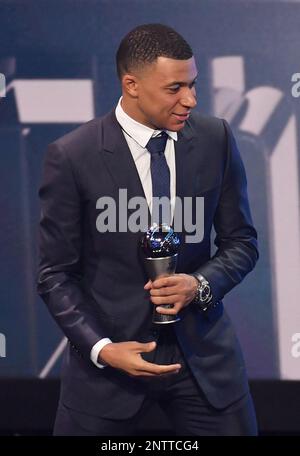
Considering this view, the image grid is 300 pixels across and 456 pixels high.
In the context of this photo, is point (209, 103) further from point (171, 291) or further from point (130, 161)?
point (171, 291)

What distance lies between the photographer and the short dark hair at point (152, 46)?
2.29 meters

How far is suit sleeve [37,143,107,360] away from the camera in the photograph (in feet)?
7.59

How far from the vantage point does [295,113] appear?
12.6ft

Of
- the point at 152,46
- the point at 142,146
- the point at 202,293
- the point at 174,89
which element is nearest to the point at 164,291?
the point at 202,293

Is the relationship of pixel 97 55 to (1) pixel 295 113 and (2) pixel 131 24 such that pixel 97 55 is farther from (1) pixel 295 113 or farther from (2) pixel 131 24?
(1) pixel 295 113

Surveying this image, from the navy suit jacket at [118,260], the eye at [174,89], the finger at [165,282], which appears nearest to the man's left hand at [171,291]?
the finger at [165,282]

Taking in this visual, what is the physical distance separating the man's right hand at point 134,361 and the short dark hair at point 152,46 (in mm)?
711

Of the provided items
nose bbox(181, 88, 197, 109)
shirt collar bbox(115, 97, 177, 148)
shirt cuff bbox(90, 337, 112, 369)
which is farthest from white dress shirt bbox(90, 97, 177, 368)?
shirt cuff bbox(90, 337, 112, 369)

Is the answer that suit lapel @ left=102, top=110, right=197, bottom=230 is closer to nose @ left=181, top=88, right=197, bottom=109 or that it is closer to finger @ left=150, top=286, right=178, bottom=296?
nose @ left=181, top=88, right=197, bottom=109

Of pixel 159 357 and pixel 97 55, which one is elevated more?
pixel 97 55

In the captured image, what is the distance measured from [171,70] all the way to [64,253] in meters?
0.54

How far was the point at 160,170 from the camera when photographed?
2375 mm
